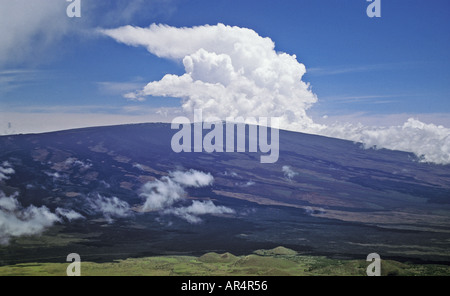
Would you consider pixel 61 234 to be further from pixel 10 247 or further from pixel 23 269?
pixel 23 269
